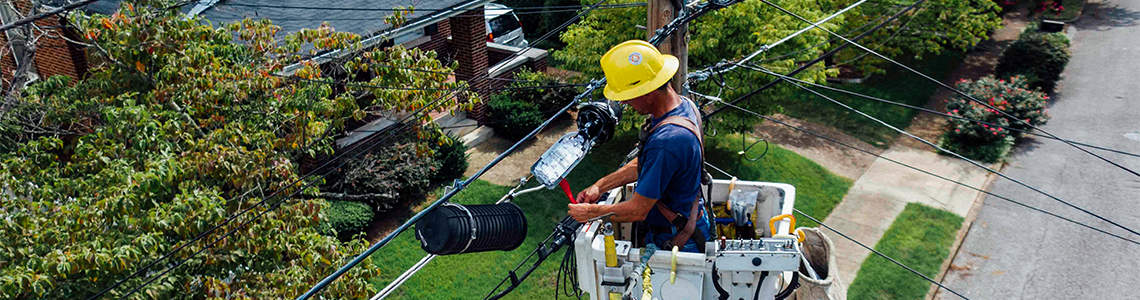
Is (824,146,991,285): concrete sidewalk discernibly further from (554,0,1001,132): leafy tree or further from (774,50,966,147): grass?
(554,0,1001,132): leafy tree

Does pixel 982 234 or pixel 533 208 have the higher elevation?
pixel 533 208

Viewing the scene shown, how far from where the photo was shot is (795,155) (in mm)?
17688

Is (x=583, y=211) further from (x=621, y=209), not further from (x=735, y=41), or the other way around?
(x=735, y=41)

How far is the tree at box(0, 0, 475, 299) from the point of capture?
742 cm

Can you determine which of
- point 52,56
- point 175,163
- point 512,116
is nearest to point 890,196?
point 512,116

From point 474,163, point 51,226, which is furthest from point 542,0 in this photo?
point 51,226

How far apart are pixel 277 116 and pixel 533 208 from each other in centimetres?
633

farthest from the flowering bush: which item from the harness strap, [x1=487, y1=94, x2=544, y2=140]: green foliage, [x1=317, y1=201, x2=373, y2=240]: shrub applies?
the harness strap

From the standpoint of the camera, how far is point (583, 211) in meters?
5.09

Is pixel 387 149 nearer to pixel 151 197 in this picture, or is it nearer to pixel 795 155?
pixel 151 197

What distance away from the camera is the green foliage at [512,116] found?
17.2 meters

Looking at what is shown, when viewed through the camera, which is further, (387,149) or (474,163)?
(474,163)

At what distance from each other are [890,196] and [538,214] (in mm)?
7041

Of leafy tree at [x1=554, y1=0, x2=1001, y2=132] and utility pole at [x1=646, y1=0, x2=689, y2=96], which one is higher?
utility pole at [x1=646, y1=0, x2=689, y2=96]
